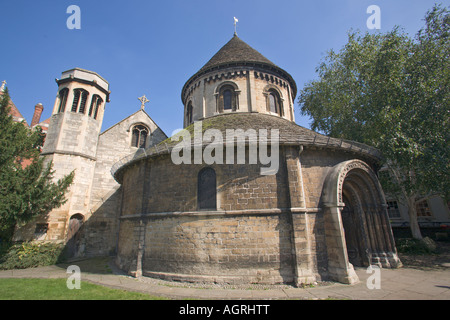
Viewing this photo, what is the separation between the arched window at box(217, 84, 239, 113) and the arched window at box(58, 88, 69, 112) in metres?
12.4

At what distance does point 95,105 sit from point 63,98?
2250 mm

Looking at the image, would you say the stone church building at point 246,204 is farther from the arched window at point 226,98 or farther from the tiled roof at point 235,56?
the tiled roof at point 235,56

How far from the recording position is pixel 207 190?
30.1ft

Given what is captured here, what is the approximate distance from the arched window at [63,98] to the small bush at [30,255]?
9.96m

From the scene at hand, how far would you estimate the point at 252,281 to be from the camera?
769 centimetres

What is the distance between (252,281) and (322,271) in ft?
9.24

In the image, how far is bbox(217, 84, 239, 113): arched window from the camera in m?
14.2

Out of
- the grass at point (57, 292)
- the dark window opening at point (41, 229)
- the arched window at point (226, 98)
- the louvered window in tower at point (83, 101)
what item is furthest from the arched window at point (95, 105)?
the grass at point (57, 292)

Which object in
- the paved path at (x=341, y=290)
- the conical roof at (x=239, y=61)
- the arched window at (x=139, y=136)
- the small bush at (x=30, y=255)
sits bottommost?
the paved path at (x=341, y=290)

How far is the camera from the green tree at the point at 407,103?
1105cm

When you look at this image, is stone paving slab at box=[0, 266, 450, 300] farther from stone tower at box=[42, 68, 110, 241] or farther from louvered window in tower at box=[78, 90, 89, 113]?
louvered window in tower at box=[78, 90, 89, 113]

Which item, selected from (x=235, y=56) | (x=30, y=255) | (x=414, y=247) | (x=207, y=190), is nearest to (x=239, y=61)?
(x=235, y=56)

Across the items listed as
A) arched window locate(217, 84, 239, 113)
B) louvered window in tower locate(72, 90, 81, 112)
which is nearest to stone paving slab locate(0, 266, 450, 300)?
arched window locate(217, 84, 239, 113)
